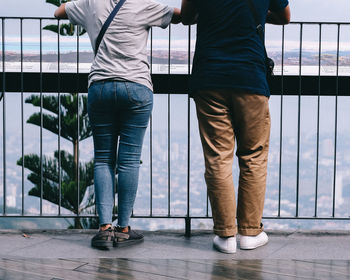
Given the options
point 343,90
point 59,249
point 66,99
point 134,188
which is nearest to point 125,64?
point 134,188

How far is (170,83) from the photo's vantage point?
3.41 metres

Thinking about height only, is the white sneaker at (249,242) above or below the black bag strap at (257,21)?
below

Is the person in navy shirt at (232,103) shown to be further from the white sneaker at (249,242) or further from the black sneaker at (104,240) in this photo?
the black sneaker at (104,240)

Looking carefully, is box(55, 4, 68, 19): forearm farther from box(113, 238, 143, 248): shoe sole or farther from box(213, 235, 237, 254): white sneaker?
box(213, 235, 237, 254): white sneaker

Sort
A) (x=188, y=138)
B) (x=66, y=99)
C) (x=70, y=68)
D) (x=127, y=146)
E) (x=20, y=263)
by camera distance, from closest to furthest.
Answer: (x=20, y=263)
(x=127, y=146)
(x=188, y=138)
(x=70, y=68)
(x=66, y=99)

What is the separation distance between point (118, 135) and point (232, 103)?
61cm

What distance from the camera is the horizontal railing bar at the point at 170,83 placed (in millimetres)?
3422

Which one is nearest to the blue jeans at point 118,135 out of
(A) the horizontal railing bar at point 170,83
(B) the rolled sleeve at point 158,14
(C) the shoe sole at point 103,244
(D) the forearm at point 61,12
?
(C) the shoe sole at point 103,244

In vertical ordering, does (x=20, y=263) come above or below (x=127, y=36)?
below

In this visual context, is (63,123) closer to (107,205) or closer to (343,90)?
(343,90)

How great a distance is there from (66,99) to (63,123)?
0.43m

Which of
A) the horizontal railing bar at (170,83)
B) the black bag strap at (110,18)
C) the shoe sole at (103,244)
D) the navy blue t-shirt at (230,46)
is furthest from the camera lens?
the horizontal railing bar at (170,83)

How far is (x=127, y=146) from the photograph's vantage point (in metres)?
2.66

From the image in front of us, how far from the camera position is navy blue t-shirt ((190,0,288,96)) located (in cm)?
245
